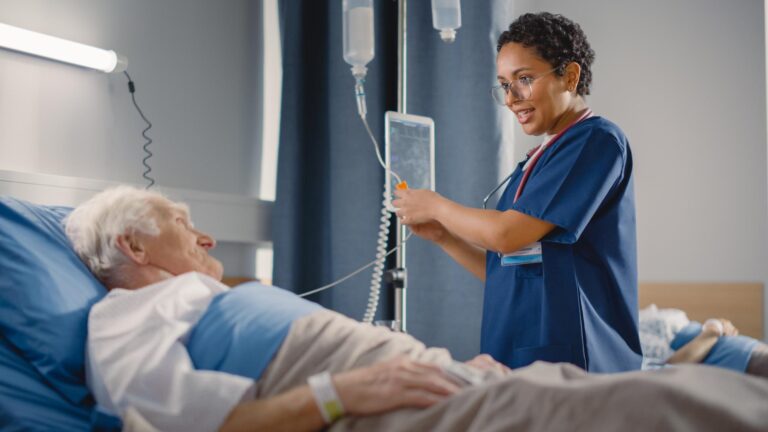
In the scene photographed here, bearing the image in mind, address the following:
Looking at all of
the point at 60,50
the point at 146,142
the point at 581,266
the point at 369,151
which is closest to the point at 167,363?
the point at 581,266

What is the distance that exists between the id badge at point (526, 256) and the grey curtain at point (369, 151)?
0.73m

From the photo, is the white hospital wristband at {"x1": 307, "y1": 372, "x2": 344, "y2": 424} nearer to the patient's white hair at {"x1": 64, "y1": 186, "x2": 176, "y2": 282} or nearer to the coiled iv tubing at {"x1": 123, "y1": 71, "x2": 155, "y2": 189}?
the patient's white hair at {"x1": 64, "y1": 186, "x2": 176, "y2": 282}

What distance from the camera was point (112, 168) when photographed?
7.36 ft

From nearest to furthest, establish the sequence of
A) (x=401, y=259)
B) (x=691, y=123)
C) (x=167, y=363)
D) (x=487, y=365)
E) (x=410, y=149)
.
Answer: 1. (x=167, y=363)
2. (x=487, y=365)
3. (x=410, y=149)
4. (x=401, y=259)
5. (x=691, y=123)

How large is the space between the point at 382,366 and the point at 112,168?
1.41 metres

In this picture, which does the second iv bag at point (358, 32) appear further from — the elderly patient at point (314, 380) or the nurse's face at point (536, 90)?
the elderly patient at point (314, 380)

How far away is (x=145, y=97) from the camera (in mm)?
2338

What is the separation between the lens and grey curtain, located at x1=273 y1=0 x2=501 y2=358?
250cm

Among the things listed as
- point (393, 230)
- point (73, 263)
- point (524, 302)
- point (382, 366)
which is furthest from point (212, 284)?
point (393, 230)

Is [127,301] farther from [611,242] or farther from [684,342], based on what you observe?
[684,342]

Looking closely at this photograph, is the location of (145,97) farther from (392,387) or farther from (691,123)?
(691,123)

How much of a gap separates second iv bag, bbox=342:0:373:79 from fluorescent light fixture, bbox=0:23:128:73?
697mm

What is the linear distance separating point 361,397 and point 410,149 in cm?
104

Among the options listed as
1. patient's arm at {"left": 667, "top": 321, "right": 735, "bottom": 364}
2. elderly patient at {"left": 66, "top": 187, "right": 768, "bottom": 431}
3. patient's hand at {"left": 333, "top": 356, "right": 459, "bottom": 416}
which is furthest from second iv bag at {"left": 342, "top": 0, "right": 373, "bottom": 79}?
patient's arm at {"left": 667, "top": 321, "right": 735, "bottom": 364}
